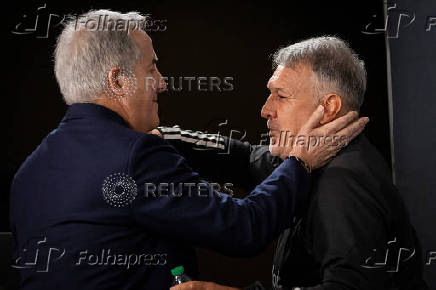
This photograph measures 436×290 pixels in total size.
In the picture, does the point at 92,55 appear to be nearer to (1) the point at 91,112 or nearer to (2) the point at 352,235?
(1) the point at 91,112

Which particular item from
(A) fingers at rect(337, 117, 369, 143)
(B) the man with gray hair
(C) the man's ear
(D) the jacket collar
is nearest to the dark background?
(B) the man with gray hair

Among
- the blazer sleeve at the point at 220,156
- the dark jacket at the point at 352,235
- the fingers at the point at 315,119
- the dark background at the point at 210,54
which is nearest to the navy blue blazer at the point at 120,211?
the dark jacket at the point at 352,235

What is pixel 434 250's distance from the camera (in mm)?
2223

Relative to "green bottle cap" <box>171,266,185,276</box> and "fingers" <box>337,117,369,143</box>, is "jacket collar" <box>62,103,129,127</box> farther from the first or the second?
"fingers" <box>337,117,369,143</box>

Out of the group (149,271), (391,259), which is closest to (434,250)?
(391,259)

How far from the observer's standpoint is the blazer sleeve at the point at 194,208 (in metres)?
1.29

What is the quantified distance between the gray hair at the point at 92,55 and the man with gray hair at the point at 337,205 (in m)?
0.52

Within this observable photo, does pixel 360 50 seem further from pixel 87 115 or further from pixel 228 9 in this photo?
pixel 87 115

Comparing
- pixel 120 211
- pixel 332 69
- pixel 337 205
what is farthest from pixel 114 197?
pixel 332 69

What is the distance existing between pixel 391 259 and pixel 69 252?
855mm

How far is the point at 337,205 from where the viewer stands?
144cm

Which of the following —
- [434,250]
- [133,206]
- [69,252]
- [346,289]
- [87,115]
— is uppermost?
[87,115]

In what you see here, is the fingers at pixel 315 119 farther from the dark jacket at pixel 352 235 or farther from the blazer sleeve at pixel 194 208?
the blazer sleeve at pixel 194 208

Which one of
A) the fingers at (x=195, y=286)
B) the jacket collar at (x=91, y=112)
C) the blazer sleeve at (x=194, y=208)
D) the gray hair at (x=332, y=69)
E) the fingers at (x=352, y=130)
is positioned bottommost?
the fingers at (x=195, y=286)
